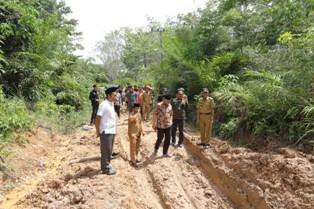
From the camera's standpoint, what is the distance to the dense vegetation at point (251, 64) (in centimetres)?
1011

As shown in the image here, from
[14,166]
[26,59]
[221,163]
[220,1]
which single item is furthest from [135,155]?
[220,1]

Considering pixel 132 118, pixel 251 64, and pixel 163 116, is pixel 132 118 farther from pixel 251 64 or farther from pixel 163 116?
pixel 251 64

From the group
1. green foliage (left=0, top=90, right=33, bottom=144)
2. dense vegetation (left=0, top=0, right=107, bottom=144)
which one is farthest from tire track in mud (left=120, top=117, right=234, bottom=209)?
dense vegetation (left=0, top=0, right=107, bottom=144)

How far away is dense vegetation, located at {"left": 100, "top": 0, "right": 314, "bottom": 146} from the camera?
10109 mm

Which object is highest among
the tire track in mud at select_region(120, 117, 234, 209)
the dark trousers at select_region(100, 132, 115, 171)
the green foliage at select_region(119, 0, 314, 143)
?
the green foliage at select_region(119, 0, 314, 143)

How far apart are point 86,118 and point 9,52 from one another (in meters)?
4.72

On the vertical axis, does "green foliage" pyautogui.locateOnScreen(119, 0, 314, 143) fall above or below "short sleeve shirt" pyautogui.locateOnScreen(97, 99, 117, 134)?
above

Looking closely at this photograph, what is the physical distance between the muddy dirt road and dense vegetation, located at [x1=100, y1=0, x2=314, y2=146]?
1.49 m

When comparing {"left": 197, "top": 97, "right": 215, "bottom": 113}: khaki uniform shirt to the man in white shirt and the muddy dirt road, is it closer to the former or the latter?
the muddy dirt road

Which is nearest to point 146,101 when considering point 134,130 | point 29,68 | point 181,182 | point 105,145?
point 29,68

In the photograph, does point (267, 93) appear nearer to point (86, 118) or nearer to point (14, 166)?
point (14, 166)

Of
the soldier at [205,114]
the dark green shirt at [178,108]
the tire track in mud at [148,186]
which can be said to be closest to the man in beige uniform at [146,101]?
the dark green shirt at [178,108]

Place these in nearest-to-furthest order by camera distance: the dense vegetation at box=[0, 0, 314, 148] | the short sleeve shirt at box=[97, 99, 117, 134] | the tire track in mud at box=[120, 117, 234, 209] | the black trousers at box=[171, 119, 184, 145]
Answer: the tire track in mud at box=[120, 117, 234, 209], the short sleeve shirt at box=[97, 99, 117, 134], the dense vegetation at box=[0, 0, 314, 148], the black trousers at box=[171, 119, 184, 145]

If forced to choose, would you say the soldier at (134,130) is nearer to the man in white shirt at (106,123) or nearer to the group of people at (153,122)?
the group of people at (153,122)
